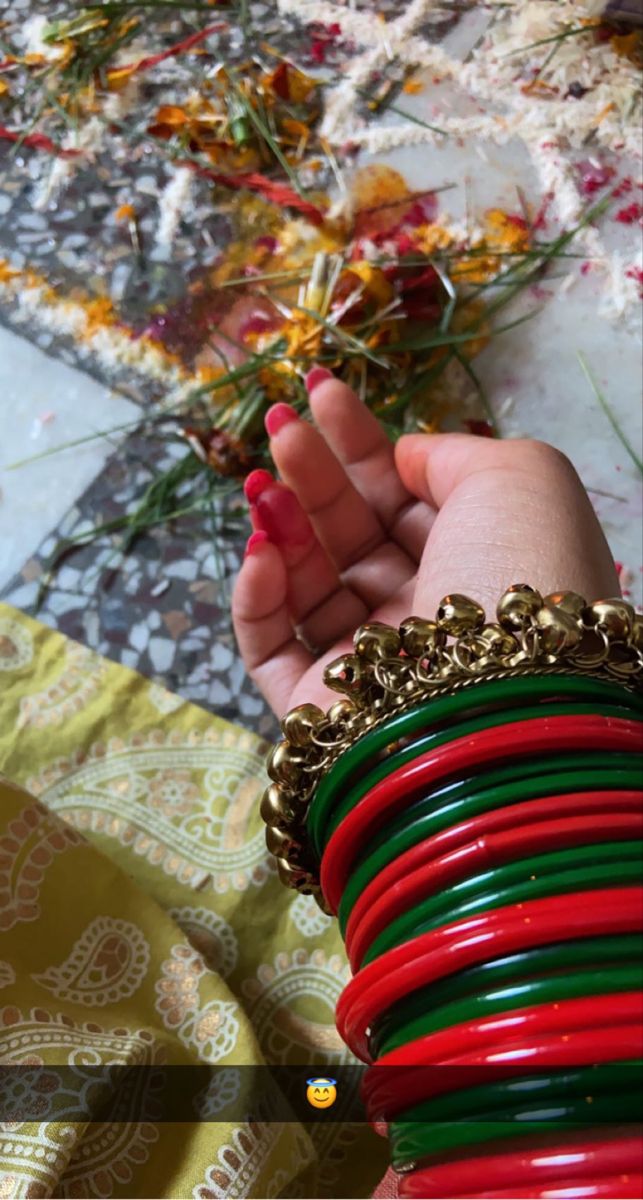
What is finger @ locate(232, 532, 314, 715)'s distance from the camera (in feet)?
1.89

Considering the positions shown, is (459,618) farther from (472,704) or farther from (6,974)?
(6,974)

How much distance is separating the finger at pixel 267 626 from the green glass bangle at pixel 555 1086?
319 mm

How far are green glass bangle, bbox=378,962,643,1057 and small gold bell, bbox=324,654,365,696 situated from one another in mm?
124

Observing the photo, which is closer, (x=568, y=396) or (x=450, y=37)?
(x=568, y=396)

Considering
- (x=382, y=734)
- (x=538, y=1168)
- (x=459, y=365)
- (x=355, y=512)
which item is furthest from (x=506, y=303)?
(x=538, y=1168)

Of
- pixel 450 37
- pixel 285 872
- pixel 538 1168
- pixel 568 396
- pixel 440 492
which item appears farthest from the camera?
pixel 450 37

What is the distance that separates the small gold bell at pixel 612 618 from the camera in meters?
0.38

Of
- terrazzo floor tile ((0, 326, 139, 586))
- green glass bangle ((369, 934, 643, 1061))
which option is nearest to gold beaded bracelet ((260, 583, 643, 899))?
green glass bangle ((369, 934, 643, 1061))

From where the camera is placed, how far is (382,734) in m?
0.38

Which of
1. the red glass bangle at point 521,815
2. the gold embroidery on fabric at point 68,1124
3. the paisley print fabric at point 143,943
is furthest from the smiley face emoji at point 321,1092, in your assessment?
the red glass bangle at point 521,815

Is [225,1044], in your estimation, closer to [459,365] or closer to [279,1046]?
[279,1046]

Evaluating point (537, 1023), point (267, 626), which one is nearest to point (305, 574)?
point (267, 626)

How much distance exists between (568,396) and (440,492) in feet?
0.61

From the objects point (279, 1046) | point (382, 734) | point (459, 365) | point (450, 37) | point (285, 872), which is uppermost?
point (450, 37)
